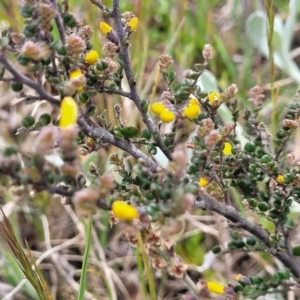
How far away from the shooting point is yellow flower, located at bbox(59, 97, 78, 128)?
0.59 metres

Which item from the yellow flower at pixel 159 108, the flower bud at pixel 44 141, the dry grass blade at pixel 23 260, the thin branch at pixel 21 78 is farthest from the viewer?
the dry grass blade at pixel 23 260

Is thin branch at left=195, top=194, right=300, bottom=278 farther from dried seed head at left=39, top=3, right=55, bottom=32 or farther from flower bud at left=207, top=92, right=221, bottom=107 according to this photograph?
dried seed head at left=39, top=3, right=55, bottom=32

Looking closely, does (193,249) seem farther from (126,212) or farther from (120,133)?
(126,212)

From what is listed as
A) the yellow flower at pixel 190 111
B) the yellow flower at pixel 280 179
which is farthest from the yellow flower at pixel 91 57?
the yellow flower at pixel 280 179

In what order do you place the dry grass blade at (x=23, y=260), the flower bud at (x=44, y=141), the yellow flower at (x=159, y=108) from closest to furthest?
the flower bud at (x=44, y=141) → the yellow flower at (x=159, y=108) → the dry grass blade at (x=23, y=260)

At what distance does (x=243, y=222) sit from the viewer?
3.01 feet

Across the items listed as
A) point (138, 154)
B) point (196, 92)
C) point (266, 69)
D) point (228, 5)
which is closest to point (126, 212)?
point (138, 154)

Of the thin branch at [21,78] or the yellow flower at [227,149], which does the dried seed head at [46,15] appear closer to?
the thin branch at [21,78]

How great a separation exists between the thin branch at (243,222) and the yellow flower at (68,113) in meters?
0.29

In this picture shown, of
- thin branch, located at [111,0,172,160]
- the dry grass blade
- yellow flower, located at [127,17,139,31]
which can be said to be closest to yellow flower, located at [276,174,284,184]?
thin branch, located at [111,0,172,160]

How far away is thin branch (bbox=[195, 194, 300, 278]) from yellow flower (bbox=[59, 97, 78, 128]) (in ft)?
0.97

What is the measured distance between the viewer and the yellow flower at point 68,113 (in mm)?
588

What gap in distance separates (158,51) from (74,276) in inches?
44.1

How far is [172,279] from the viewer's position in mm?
1408
